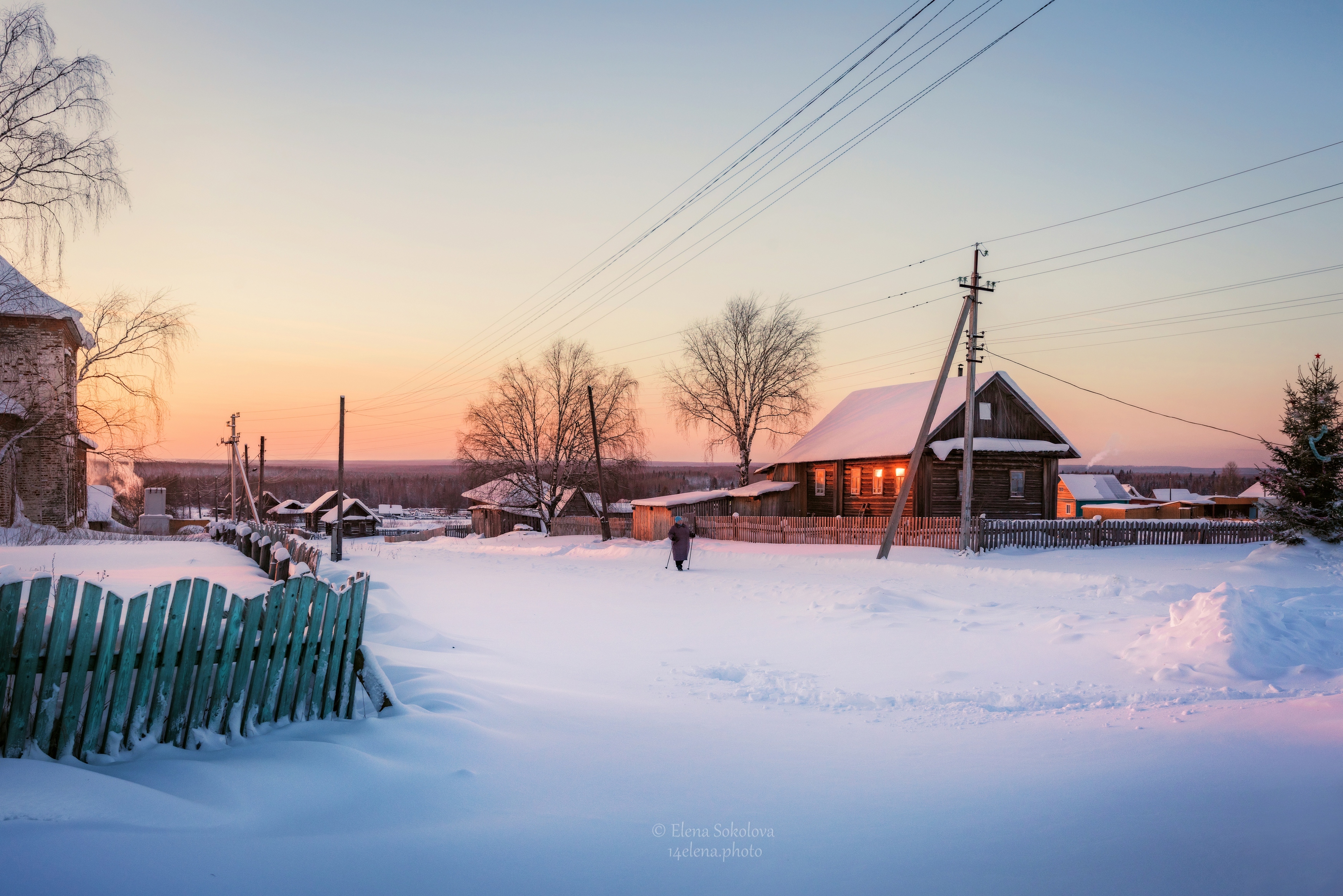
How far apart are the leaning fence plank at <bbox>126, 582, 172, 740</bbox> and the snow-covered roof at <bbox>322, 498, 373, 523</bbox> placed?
78996mm

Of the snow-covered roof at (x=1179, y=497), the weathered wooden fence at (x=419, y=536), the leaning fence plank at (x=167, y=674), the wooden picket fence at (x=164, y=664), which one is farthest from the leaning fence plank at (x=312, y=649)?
the snow-covered roof at (x=1179, y=497)

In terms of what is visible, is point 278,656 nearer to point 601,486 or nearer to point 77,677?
point 77,677

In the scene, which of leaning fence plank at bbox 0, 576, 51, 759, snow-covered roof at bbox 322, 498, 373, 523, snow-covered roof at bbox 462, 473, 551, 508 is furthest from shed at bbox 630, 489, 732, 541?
snow-covered roof at bbox 322, 498, 373, 523

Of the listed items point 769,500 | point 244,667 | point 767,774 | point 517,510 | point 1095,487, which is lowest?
point 767,774

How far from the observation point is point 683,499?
1528 inches

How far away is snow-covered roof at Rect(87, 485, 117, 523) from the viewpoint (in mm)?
49656

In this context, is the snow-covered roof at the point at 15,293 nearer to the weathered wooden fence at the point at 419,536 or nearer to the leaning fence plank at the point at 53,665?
the leaning fence plank at the point at 53,665

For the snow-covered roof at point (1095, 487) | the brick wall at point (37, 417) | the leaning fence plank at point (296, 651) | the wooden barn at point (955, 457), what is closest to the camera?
the leaning fence plank at point (296, 651)

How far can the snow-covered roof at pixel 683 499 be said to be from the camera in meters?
38.2

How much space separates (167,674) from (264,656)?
634mm

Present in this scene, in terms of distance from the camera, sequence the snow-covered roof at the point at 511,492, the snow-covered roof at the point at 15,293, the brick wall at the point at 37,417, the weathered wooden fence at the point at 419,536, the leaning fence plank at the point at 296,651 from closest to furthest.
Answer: the leaning fence plank at the point at 296,651
the snow-covered roof at the point at 15,293
the brick wall at the point at 37,417
the snow-covered roof at the point at 511,492
the weathered wooden fence at the point at 419,536

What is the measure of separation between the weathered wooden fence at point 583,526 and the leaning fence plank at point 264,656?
39694 millimetres

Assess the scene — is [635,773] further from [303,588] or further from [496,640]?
[496,640]

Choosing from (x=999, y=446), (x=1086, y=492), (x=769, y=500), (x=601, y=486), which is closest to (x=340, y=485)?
(x=601, y=486)
